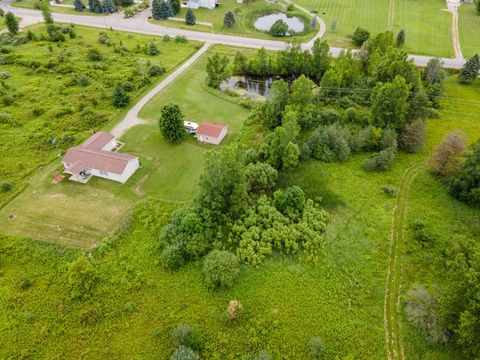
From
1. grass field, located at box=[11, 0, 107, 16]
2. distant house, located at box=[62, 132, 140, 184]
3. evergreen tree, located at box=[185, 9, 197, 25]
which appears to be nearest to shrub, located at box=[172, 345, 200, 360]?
distant house, located at box=[62, 132, 140, 184]

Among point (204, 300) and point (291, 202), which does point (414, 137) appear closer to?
point (291, 202)

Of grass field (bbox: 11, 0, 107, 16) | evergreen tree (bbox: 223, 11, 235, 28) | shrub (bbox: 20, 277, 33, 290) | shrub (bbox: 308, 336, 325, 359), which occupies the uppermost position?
grass field (bbox: 11, 0, 107, 16)

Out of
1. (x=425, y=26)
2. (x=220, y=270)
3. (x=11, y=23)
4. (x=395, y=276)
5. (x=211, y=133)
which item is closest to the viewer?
(x=220, y=270)

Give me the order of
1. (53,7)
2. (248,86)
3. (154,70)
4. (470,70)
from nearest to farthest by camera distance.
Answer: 1. (470,70)
2. (248,86)
3. (154,70)
4. (53,7)

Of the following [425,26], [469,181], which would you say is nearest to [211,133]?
[469,181]

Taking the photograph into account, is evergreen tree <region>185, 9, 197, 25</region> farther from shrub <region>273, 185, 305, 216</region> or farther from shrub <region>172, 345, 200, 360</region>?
shrub <region>172, 345, 200, 360</region>

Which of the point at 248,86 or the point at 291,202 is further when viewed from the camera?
the point at 248,86
